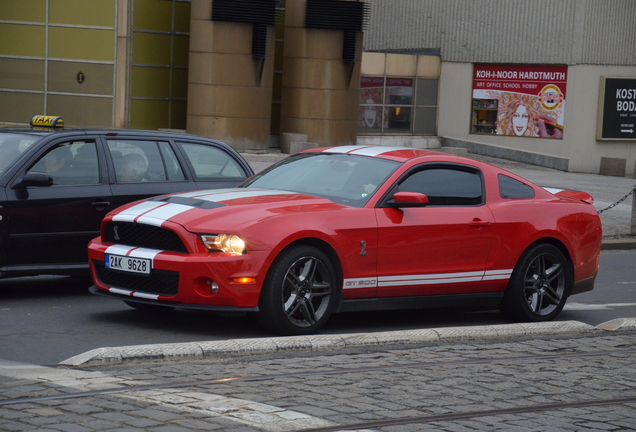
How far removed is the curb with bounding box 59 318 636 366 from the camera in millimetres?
6477

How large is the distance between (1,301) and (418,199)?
382 centimetres

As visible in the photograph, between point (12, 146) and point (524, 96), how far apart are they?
31.4 m

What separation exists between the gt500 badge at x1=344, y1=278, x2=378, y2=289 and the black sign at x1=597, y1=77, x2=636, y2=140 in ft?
101

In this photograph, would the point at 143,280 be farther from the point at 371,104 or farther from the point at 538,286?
the point at 371,104

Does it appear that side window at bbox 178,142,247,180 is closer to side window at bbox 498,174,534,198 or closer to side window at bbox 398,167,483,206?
side window at bbox 398,167,483,206

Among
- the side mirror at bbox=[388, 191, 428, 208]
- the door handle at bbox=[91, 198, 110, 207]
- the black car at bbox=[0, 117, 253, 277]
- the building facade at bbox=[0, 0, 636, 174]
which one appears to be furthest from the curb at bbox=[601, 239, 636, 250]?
the building facade at bbox=[0, 0, 636, 174]

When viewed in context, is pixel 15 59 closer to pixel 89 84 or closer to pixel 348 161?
pixel 89 84

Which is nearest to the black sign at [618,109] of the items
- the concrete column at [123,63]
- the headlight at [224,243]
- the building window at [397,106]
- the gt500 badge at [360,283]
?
the building window at [397,106]

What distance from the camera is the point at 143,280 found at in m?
7.67

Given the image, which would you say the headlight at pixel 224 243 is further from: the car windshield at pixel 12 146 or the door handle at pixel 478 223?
the car windshield at pixel 12 146

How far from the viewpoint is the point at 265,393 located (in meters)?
5.73

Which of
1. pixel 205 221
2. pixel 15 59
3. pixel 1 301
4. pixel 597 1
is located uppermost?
pixel 597 1

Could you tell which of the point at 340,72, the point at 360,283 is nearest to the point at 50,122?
the point at 360,283

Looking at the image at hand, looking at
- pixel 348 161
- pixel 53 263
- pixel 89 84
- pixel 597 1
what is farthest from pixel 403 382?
pixel 597 1
